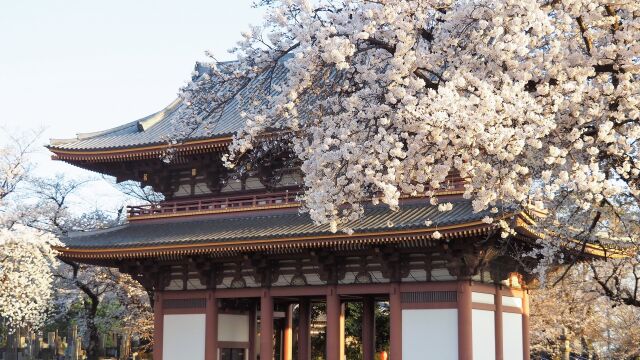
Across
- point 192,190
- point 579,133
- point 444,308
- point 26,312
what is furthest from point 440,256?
point 26,312

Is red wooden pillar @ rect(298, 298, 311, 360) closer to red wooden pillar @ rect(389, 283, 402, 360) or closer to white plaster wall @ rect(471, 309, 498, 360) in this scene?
red wooden pillar @ rect(389, 283, 402, 360)

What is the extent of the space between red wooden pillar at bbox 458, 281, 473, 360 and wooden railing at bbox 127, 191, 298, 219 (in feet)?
17.3

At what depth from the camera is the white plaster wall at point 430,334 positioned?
20.2 metres

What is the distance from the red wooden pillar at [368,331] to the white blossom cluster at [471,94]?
36.9 ft

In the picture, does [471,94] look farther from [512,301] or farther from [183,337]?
[183,337]

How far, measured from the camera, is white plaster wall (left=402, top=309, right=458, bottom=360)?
795 inches

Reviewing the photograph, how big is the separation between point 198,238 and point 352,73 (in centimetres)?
1079

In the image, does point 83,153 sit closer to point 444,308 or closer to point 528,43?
point 444,308

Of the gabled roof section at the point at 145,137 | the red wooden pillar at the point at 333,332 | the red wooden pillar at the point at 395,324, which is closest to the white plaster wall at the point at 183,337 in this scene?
the red wooden pillar at the point at 333,332

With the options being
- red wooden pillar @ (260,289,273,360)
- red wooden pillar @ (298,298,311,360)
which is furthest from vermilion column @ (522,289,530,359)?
red wooden pillar @ (260,289,273,360)

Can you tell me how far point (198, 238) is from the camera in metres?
22.2

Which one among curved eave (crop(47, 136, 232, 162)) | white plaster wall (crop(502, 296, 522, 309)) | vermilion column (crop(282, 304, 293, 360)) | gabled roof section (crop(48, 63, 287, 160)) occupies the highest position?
gabled roof section (crop(48, 63, 287, 160))

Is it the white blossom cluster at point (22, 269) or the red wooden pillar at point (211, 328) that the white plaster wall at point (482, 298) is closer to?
the red wooden pillar at point (211, 328)

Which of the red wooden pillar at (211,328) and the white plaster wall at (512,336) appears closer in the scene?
the white plaster wall at (512,336)
